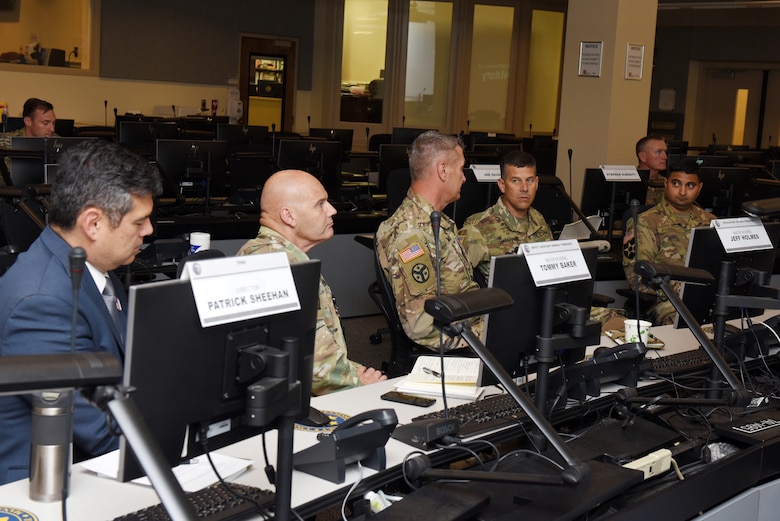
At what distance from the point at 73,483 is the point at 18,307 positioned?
1.21ft

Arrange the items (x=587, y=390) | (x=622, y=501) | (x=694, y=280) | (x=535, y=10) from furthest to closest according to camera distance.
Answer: (x=535, y=10) < (x=587, y=390) < (x=694, y=280) < (x=622, y=501)

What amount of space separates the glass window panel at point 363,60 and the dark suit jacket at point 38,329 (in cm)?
1118

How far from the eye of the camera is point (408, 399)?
7.72 feet

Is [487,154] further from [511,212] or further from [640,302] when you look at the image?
[640,302]

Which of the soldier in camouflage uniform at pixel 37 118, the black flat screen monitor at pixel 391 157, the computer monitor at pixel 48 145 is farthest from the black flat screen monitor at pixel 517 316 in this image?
the soldier in camouflage uniform at pixel 37 118

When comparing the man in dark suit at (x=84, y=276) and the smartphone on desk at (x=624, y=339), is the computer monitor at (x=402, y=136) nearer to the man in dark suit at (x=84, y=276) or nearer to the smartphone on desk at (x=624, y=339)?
the smartphone on desk at (x=624, y=339)

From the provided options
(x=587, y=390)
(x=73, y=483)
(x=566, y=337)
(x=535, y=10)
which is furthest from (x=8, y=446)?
(x=535, y=10)

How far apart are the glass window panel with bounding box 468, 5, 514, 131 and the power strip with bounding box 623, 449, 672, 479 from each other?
38.9 ft

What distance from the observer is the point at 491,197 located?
5.02 m

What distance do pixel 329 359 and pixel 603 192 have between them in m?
3.26

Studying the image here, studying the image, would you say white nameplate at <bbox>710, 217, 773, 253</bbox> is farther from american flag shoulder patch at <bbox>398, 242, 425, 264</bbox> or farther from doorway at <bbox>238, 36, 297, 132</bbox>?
doorway at <bbox>238, 36, 297, 132</bbox>

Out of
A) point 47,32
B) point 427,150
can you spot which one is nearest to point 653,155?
point 427,150

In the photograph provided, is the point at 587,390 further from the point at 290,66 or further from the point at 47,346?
the point at 290,66

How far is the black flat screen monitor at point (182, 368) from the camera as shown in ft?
4.57
